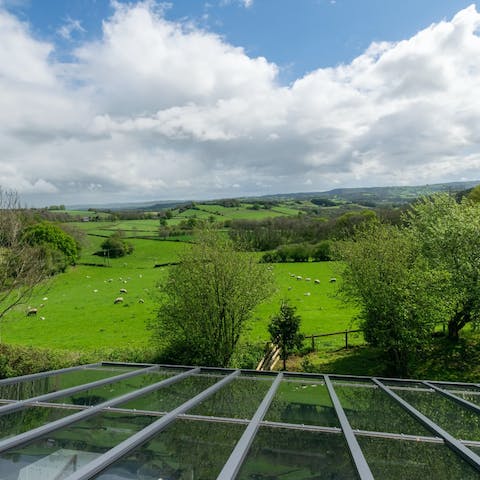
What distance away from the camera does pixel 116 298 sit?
2031 inches

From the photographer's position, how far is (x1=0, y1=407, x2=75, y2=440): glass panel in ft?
18.7

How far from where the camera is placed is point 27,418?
20.7ft

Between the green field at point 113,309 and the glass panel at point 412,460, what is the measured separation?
17.5m

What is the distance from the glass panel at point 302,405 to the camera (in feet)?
21.4

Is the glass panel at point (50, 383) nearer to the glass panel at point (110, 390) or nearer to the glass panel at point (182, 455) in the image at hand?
the glass panel at point (110, 390)

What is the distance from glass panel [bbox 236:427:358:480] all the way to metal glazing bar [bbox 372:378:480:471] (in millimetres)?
1608

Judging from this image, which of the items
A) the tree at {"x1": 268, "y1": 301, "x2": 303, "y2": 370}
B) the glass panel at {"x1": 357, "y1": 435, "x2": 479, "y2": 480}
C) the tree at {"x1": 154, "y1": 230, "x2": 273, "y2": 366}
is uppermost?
the glass panel at {"x1": 357, "y1": 435, "x2": 479, "y2": 480}

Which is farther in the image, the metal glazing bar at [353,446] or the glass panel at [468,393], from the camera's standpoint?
the glass panel at [468,393]

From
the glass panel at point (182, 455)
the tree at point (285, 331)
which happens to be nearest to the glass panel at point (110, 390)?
the glass panel at point (182, 455)

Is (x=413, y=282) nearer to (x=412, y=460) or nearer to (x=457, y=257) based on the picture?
(x=457, y=257)

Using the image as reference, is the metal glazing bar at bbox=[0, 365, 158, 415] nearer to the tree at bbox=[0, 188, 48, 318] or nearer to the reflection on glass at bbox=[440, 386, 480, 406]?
the reflection on glass at bbox=[440, 386, 480, 406]

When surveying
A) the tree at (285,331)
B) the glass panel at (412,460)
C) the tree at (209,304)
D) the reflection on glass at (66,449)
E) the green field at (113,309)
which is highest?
the reflection on glass at (66,449)

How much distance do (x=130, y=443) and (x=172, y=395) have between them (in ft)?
10.9

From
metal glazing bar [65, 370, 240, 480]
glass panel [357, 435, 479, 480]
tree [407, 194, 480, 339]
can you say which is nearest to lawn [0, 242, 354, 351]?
tree [407, 194, 480, 339]
